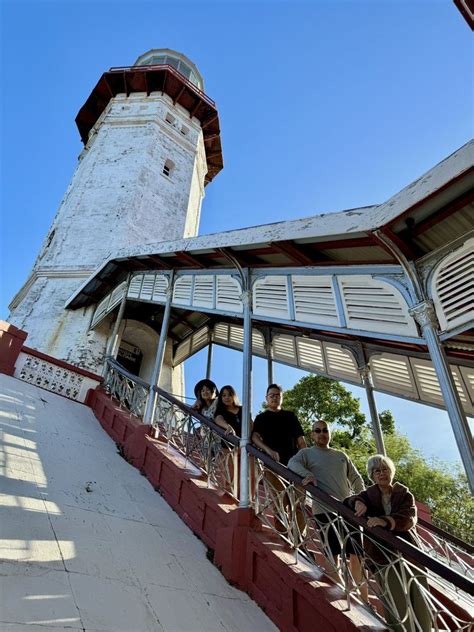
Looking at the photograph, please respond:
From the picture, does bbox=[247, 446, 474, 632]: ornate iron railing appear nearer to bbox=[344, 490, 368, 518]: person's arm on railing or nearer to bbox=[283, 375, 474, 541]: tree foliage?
bbox=[344, 490, 368, 518]: person's arm on railing

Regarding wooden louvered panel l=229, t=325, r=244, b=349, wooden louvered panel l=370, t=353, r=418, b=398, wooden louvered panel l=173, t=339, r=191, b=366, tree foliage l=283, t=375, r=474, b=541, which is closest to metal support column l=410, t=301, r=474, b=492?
wooden louvered panel l=370, t=353, r=418, b=398

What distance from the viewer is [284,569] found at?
304cm

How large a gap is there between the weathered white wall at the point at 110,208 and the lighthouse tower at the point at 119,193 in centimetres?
4

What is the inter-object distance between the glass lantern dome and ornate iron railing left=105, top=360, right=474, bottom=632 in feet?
79.9

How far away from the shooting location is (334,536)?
10.7 feet

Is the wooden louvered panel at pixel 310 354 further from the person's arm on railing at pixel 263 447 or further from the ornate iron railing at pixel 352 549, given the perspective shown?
the person's arm on railing at pixel 263 447

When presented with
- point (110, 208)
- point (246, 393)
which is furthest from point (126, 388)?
point (110, 208)

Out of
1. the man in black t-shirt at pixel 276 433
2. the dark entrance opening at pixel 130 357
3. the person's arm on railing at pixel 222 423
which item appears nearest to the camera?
the man in black t-shirt at pixel 276 433

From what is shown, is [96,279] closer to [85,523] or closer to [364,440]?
[85,523]

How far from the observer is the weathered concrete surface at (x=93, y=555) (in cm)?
226

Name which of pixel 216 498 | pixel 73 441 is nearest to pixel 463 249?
pixel 216 498

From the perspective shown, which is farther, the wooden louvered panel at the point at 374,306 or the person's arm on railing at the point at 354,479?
the person's arm on railing at the point at 354,479

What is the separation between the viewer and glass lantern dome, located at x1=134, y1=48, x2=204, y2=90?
75.6 feet

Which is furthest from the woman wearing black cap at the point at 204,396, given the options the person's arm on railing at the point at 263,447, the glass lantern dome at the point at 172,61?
the glass lantern dome at the point at 172,61
